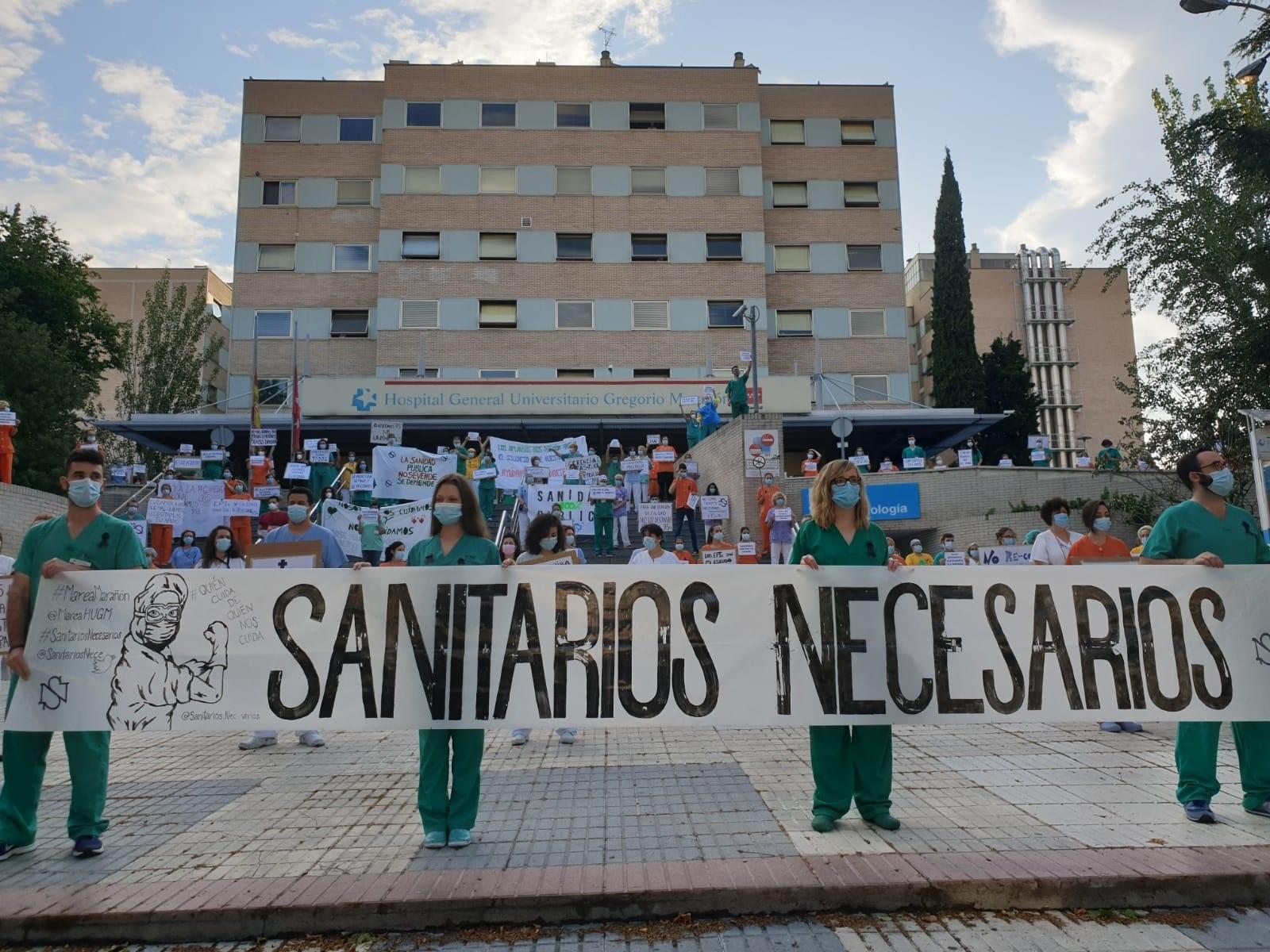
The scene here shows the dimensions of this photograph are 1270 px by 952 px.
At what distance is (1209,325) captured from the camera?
792 inches

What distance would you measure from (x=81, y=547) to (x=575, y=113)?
35921 mm

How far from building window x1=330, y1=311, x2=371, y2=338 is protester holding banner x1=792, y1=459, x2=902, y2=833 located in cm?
3390

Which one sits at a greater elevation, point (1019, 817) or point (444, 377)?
point (444, 377)

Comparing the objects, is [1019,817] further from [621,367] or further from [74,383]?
[74,383]

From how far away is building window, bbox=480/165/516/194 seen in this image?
119ft

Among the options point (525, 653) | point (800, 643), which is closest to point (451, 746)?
point (525, 653)

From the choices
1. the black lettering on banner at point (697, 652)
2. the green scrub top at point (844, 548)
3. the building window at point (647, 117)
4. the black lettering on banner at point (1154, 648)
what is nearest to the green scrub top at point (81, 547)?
the black lettering on banner at point (697, 652)

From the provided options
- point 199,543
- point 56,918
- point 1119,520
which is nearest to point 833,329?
point 1119,520

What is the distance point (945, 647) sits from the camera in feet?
17.5

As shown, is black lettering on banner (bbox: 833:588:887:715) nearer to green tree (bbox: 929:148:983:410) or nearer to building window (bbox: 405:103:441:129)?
building window (bbox: 405:103:441:129)

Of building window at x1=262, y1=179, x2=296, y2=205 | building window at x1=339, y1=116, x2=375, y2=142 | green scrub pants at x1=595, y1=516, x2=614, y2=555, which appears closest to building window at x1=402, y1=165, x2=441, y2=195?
building window at x1=339, y1=116, x2=375, y2=142

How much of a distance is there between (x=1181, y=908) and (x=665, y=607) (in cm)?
294

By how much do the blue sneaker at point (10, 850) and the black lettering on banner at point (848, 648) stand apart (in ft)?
14.8

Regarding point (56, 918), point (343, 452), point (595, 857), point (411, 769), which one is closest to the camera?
point (56, 918)
